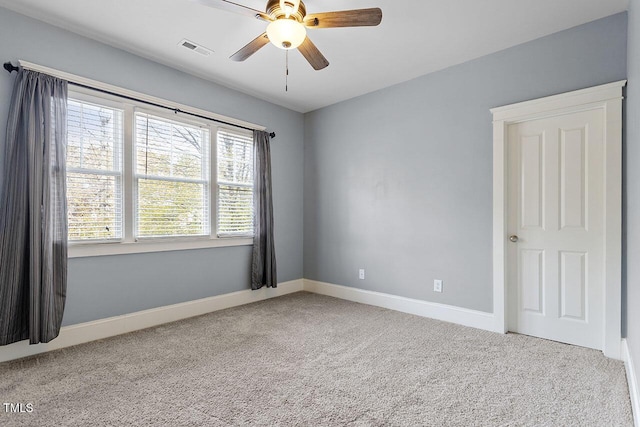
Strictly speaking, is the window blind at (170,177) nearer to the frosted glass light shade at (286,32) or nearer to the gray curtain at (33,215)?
the gray curtain at (33,215)

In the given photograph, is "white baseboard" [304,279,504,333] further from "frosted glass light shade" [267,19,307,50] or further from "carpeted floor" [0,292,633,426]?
"frosted glass light shade" [267,19,307,50]

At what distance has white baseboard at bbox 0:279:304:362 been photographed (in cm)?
249

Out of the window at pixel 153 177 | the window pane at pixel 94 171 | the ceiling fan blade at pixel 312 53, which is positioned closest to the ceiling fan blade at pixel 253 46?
the ceiling fan blade at pixel 312 53

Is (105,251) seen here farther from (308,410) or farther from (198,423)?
(308,410)

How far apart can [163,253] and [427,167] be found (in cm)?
299

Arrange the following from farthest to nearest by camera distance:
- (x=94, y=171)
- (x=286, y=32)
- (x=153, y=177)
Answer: (x=153, y=177), (x=94, y=171), (x=286, y=32)

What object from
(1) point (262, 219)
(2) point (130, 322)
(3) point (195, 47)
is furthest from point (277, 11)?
(2) point (130, 322)

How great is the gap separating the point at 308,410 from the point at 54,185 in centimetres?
260

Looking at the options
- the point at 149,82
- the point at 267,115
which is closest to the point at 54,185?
the point at 149,82

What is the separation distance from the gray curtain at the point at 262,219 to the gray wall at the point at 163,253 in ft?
0.46

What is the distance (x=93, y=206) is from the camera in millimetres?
2867

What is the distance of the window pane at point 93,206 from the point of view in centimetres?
275

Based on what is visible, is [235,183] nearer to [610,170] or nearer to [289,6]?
[289,6]

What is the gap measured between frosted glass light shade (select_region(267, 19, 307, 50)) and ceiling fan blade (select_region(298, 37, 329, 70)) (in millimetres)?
232
